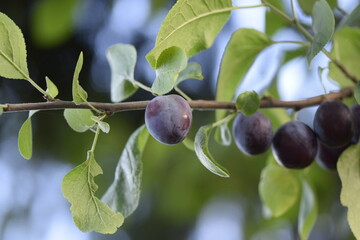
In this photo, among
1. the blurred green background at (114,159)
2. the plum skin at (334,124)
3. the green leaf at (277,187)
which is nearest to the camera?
the plum skin at (334,124)

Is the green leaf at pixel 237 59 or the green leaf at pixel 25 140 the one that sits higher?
the green leaf at pixel 25 140

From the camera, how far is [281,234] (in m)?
1.37

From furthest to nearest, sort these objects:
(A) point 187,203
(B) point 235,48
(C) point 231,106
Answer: (A) point 187,203, (B) point 235,48, (C) point 231,106

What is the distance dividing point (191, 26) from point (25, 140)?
0.16 m

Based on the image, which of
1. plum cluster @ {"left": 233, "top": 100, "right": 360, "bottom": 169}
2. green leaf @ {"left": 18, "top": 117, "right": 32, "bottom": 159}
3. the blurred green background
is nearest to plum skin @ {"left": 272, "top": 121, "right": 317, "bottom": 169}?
plum cluster @ {"left": 233, "top": 100, "right": 360, "bottom": 169}

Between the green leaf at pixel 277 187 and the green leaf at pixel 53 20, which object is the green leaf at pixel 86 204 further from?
the green leaf at pixel 53 20

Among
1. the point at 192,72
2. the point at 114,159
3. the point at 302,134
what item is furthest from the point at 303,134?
the point at 114,159

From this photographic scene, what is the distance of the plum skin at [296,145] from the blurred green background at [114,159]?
513mm

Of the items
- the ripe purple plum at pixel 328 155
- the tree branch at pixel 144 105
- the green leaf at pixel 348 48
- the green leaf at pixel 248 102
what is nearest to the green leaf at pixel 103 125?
the tree branch at pixel 144 105

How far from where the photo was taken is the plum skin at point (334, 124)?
0.48 m

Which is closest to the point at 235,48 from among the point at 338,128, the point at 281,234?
the point at 338,128

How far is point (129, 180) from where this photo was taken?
481mm

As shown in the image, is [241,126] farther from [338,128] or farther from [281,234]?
[281,234]

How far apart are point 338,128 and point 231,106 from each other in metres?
0.09
